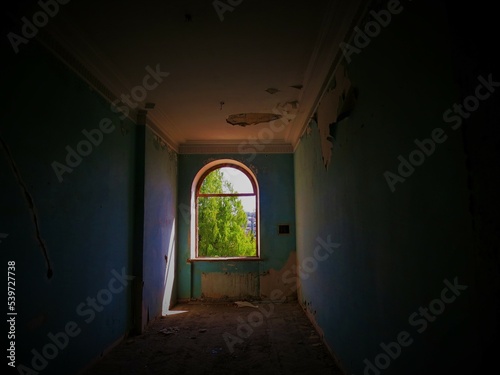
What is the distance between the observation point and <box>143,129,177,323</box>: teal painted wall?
12.7 ft

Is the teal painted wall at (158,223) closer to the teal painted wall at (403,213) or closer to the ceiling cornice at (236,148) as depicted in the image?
the ceiling cornice at (236,148)

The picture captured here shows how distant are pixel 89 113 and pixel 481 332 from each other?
307 cm

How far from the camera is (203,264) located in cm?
531

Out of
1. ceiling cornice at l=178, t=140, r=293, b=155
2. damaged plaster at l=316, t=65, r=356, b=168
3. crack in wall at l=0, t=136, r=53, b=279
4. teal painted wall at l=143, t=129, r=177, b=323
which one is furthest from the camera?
ceiling cornice at l=178, t=140, r=293, b=155

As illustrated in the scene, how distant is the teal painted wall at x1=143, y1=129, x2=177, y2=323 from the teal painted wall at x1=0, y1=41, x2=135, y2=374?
0.54 m

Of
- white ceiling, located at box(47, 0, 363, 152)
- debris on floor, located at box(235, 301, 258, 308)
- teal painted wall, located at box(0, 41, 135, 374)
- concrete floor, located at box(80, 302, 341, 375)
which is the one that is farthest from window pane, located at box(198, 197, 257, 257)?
teal painted wall, located at box(0, 41, 135, 374)

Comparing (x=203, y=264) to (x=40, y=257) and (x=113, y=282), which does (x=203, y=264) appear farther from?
(x=40, y=257)

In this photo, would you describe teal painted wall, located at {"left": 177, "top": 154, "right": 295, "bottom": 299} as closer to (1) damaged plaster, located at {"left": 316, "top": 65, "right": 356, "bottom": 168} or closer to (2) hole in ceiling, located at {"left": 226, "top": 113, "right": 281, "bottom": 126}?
(2) hole in ceiling, located at {"left": 226, "top": 113, "right": 281, "bottom": 126}

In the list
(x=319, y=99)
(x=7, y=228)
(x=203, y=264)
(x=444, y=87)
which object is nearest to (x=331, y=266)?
(x=319, y=99)

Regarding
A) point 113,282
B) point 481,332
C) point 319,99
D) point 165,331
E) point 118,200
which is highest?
point 319,99

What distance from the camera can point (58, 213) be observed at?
229 centimetres

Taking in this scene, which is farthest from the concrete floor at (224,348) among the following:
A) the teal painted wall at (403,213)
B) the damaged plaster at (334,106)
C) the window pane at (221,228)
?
the window pane at (221,228)

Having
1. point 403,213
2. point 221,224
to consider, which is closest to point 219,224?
point 221,224

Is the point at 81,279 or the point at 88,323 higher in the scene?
the point at 81,279
